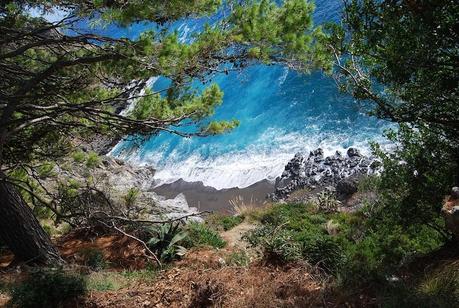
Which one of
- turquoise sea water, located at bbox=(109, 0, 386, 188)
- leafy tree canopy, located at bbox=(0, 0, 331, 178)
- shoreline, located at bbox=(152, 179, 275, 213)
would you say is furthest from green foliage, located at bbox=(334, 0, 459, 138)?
turquoise sea water, located at bbox=(109, 0, 386, 188)

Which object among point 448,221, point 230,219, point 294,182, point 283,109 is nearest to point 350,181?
point 294,182

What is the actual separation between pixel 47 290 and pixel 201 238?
4.74m

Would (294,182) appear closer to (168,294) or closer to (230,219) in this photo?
(230,219)

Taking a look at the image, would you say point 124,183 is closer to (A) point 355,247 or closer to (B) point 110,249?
(B) point 110,249

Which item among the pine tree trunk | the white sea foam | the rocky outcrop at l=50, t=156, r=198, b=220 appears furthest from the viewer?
the white sea foam

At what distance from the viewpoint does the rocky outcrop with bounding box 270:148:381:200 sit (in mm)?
17922

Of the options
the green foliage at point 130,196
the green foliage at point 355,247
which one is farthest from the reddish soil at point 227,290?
the green foliage at point 130,196

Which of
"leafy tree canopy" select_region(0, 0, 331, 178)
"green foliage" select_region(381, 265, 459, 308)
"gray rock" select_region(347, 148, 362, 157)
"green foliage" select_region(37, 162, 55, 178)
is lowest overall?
"green foliage" select_region(381, 265, 459, 308)

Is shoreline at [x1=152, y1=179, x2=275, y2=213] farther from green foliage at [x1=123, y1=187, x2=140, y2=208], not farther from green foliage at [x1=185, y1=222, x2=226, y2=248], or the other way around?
green foliage at [x1=123, y1=187, x2=140, y2=208]

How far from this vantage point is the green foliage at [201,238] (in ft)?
32.7

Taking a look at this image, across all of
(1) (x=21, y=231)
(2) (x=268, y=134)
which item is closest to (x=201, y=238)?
(1) (x=21, y=231)

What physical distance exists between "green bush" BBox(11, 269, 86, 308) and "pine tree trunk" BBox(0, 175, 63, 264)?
4.65 feet

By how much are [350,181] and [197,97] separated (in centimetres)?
965

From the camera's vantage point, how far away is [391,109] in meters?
5.28
